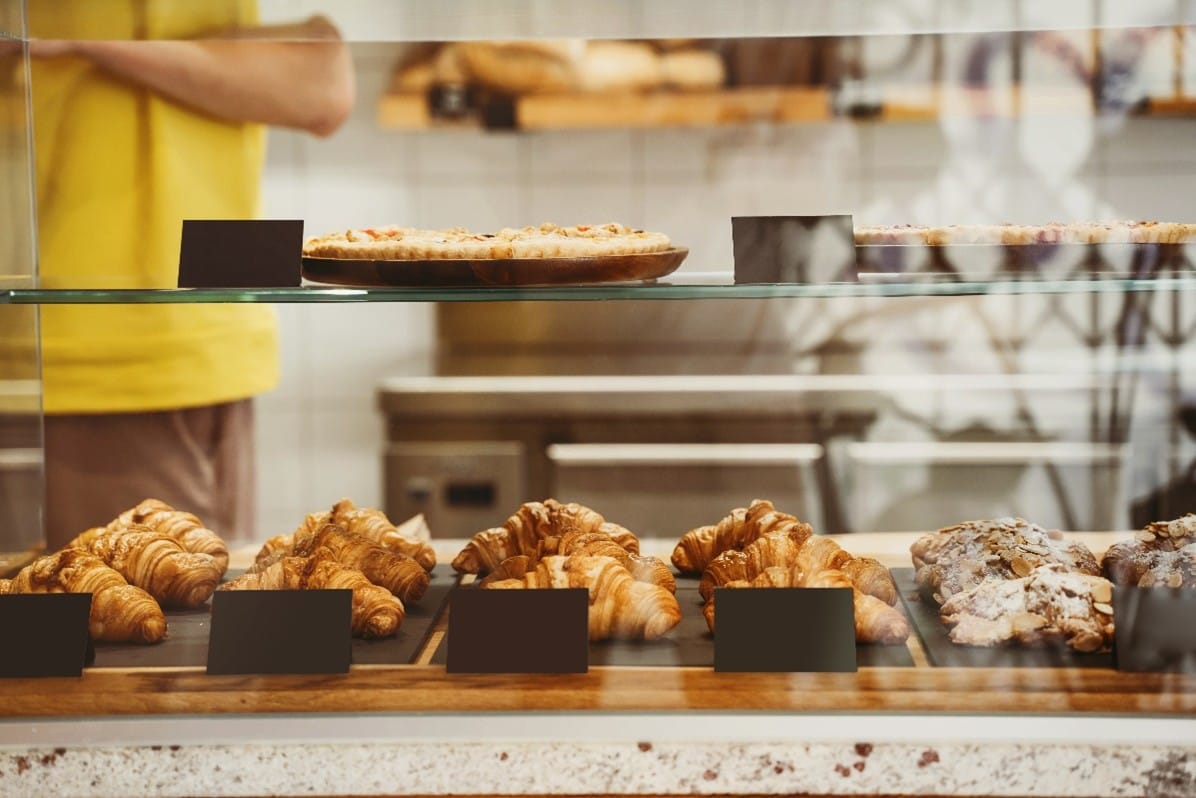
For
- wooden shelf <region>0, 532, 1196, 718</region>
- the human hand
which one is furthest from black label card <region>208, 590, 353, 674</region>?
the human hand

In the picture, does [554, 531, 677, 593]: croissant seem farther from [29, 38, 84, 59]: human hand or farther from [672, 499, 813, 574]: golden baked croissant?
[29, 38, 84, 59]: human hand

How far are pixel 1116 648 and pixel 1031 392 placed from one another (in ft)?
4.22

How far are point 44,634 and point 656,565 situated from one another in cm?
53

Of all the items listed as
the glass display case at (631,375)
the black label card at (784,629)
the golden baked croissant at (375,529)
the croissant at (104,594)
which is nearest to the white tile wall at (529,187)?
the glass display case at (631,375)

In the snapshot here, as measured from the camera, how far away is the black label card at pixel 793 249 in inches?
36.3

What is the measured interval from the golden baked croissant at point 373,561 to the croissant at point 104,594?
4.6 inches

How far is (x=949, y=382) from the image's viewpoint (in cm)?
217

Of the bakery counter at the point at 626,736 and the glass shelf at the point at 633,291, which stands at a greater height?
the glass shelf at the point at 633,291

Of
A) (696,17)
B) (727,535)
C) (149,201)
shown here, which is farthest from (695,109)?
(727,535)

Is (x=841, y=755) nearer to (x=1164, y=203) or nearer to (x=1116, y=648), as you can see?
(x=1116, y=648)

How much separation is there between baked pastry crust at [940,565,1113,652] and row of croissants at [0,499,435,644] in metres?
0.51

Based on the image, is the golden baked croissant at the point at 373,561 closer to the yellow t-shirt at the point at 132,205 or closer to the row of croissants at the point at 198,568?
the row of croissants at the point at 198,568

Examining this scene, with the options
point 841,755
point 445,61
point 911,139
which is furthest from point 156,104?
point 911,139

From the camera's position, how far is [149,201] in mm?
1400
